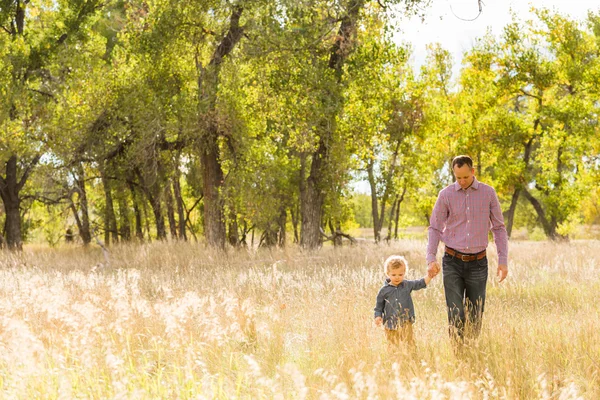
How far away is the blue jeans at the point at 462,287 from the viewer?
5.93 metres

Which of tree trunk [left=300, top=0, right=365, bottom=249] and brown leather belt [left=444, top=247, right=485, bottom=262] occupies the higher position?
tree trunk [left=300, top=0, right=365, bottom=249]

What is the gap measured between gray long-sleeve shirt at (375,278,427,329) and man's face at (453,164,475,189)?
1.09 meters

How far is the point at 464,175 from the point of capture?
5.91 meters

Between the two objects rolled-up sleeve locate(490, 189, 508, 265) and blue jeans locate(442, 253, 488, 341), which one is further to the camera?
rolled-up sleeve locate(490, 189, 508, 265)

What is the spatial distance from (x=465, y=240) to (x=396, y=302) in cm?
98

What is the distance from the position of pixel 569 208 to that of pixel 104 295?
→ 22295mm

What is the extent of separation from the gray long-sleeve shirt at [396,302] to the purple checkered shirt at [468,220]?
16.4 inches

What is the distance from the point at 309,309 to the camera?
768 cm

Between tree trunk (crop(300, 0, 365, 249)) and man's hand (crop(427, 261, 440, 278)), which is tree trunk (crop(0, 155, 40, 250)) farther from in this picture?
man's hand (crop(427, 261, 440, 278))

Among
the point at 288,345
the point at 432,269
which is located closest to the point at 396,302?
the point at 432,269

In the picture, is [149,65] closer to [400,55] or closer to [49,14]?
[49,14]

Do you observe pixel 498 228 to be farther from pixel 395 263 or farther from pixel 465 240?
pixel 395 263

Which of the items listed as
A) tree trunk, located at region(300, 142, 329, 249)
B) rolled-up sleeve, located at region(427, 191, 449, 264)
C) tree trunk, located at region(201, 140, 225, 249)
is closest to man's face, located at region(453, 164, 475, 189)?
rolled-up sleeve, located at region(427, 191, 449, 264)

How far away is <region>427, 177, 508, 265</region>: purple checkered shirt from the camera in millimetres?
5934
